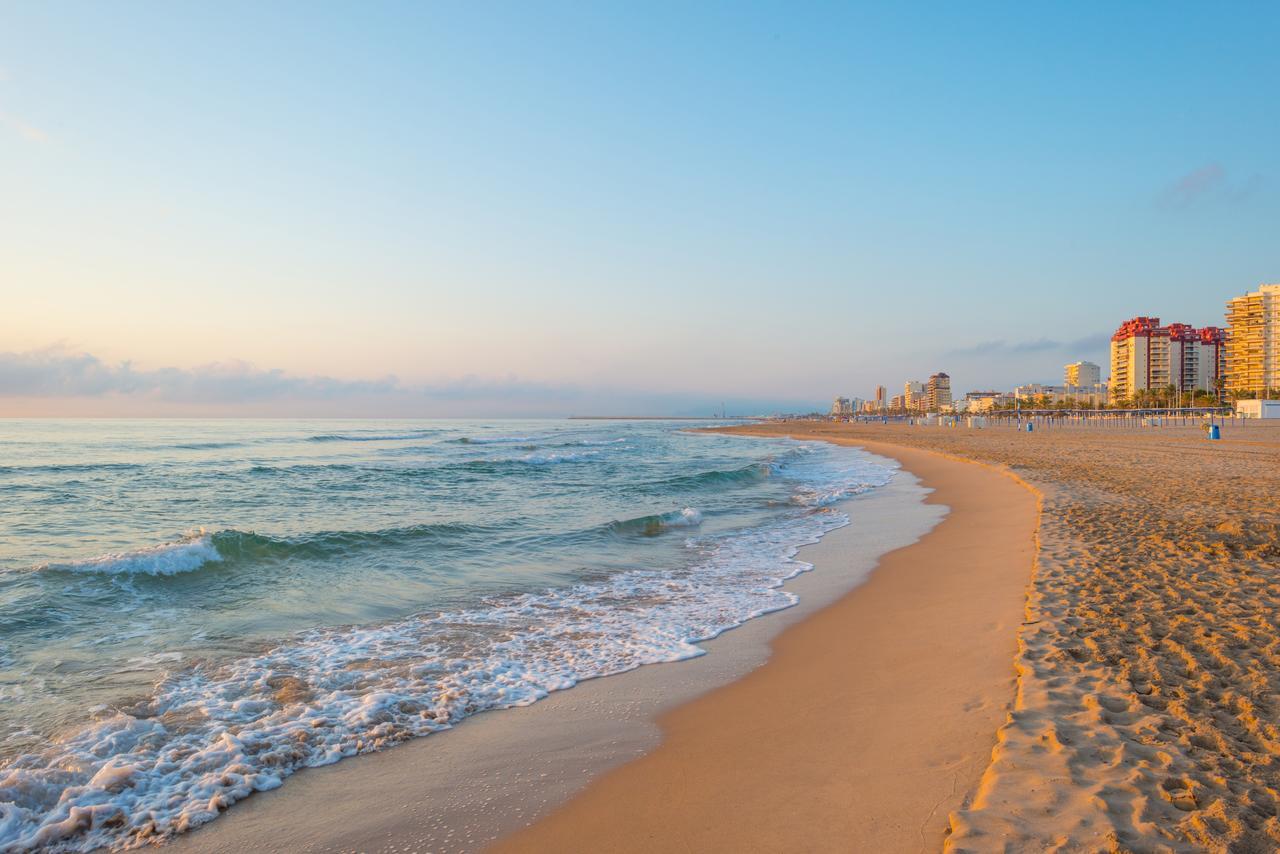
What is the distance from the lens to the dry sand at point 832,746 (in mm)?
3084

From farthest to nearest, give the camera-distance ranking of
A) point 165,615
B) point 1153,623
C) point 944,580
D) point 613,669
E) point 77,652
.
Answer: point 944,580, point 165,615, point 77,652, point 613,669, point 1153,623

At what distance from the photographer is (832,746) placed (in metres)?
3.95

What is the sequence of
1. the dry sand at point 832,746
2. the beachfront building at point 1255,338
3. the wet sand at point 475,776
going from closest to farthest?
the dry sand at point 832,746
the wet sand at point 475,776
the beachfront building at point 1255,338

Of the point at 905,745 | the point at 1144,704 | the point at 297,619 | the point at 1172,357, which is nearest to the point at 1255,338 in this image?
the point at 1172,357

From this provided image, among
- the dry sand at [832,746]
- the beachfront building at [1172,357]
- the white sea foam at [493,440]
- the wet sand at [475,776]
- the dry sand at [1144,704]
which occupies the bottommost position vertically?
the white sea foam at [493,440]

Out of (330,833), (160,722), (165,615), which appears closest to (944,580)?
(330,833)

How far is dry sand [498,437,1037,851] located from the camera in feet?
10.1

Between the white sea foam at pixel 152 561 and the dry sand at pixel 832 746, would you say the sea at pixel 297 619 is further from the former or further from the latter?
the dry sand at pixel 832 746

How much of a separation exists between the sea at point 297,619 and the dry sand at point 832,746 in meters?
1.31

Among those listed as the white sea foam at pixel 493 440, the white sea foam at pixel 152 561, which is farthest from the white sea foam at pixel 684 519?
the white sea foam at pixel 493 440

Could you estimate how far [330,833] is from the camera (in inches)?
129

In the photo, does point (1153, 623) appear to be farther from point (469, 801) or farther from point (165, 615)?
point (165, 615)

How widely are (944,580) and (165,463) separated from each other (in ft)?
102

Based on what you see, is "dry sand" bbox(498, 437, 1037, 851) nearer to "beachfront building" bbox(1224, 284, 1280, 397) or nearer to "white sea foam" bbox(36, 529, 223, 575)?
"white sea foam" bbox(36, 529, 223, 575)
